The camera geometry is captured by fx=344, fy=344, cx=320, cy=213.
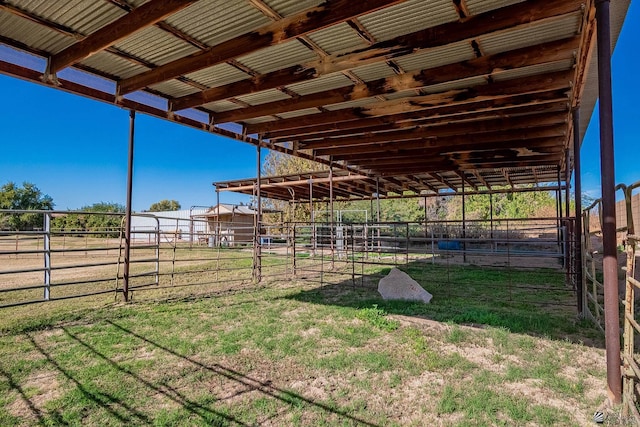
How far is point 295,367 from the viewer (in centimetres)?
309

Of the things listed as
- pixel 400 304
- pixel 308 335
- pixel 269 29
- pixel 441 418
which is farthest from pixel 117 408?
pixel 400 304

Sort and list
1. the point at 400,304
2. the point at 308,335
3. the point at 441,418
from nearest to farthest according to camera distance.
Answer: the point at 441,418 → the point at 308,335 → the point at 400,304

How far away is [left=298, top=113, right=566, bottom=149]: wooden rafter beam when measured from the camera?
18.4 feet

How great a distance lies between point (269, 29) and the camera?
3.25 meters

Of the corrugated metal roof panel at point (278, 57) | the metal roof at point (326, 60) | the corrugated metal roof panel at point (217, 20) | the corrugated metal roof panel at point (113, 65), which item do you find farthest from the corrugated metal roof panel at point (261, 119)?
the corrugated metal roof panel at point (217, 20)

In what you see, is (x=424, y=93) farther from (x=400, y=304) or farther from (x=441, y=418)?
(x=441, y=418)

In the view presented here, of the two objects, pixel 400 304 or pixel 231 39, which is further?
pixel 400 304

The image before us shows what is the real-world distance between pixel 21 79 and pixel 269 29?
3.14 metres

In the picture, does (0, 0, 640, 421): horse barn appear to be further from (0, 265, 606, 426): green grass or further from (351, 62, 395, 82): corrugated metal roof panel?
(0, 265, 606, 426): green grass

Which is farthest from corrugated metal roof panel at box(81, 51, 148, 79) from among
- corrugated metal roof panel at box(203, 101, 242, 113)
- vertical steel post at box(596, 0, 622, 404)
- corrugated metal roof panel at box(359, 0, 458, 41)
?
vertical steel post at box(596, 0, 622, 404)

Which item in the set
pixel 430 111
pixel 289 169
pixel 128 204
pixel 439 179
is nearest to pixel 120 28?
pixel 128 204

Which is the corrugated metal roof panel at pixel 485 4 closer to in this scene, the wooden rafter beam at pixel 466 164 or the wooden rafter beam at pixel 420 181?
the wooden rafter beam at pixel 466 164

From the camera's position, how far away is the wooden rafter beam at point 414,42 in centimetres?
284

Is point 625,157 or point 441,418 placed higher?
point 625,157
